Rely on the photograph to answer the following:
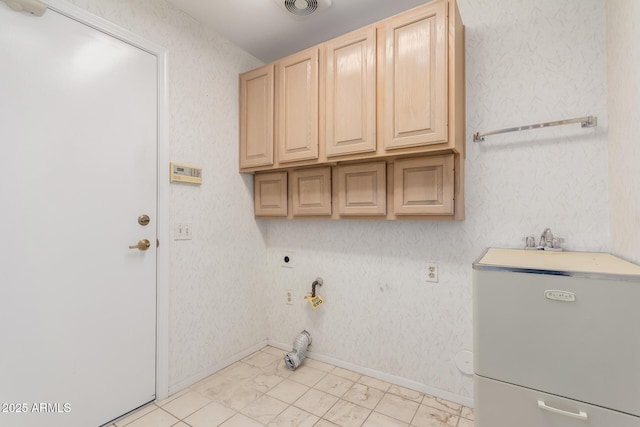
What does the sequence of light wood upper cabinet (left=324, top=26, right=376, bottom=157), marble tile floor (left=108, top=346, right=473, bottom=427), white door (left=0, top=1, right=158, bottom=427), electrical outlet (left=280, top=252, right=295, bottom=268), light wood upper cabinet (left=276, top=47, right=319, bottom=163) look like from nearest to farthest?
white door (left=0, top=1, right=158, bottom=427), marble tile floor (left=108, top=346, right=473, bottom=427), light wood upper cabinet (left=324, top=26, right=376, bottom=157), light wood upper cabinet (left=276, top=47, right=319, bottom=163), electrical outlet (left=280, top=252, right=295, bottom=268)

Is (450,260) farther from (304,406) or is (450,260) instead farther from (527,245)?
(304,406)

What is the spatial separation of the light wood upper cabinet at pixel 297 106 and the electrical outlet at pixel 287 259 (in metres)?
0.85

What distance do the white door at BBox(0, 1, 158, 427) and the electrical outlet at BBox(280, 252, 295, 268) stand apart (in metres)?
1.02

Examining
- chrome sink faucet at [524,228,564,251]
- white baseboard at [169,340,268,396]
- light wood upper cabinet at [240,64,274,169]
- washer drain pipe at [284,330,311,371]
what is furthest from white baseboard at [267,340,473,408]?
light wood upper cabinet at [240,64,274,169]

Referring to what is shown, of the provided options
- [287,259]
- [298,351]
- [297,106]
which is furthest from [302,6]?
[298,351]

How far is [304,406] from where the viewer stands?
5.57 feet

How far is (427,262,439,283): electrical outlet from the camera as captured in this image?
71.0 inches

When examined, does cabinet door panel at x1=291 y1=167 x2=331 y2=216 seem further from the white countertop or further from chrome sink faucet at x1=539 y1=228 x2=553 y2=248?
chrome sink faucet at x1=539 y1=228 x2=553 y2=248

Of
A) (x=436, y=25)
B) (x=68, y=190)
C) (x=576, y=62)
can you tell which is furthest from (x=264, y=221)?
(x=576, y=62)

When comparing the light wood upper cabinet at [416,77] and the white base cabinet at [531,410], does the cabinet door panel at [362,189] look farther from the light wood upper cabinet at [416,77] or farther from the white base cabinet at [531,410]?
the white base cabinet at [531,410]

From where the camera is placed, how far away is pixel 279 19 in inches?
76.5

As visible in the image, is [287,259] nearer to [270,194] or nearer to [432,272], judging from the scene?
[270,194]

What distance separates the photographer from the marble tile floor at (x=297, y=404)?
1.57 meters

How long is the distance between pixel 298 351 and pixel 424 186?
1.56 m
